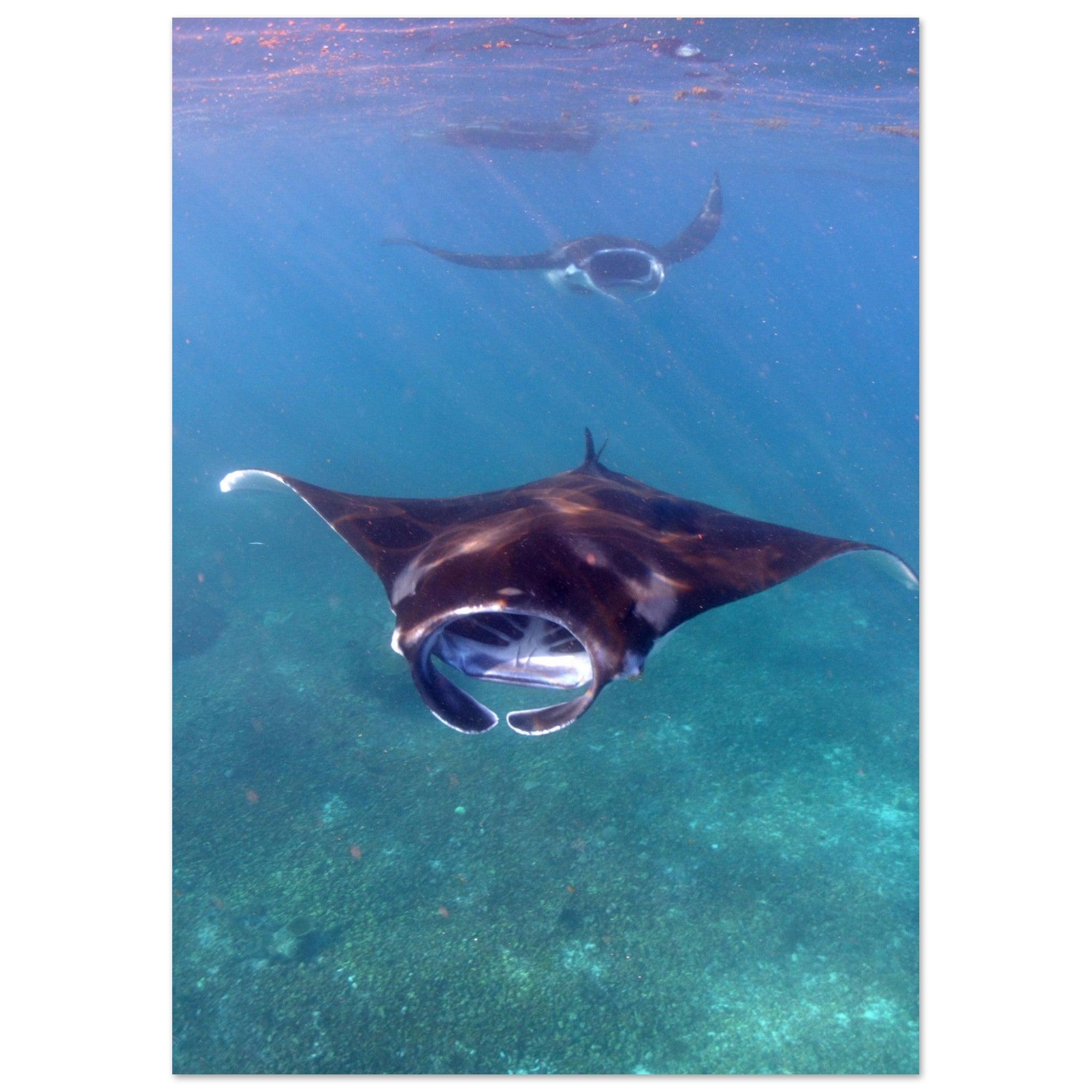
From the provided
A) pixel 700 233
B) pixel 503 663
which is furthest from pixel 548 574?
pixel 700 233

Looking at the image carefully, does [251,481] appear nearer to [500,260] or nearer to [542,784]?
[542,784]

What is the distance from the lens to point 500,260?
16.8m

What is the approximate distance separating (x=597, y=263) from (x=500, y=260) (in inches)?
95.4

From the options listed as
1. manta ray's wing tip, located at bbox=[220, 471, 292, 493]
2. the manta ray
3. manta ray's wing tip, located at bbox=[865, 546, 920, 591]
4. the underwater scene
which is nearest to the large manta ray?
the underwater scene

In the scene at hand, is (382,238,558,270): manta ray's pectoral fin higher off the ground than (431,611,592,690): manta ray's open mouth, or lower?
lower

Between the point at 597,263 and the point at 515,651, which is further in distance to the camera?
the point at 597,263

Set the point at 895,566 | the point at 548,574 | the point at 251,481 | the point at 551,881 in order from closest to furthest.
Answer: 1. the point at 548,574
2. the point at 895,566
3. the point at 251,481
4. the point at 551,881

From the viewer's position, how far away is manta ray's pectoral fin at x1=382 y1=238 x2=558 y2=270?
16.4 m

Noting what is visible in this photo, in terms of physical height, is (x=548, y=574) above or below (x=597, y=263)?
above

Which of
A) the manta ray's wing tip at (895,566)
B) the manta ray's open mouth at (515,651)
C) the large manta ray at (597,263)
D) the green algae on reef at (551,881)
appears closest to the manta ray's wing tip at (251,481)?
the manta ray's open mouth at (515,651)

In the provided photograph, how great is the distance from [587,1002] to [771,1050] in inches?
47.0

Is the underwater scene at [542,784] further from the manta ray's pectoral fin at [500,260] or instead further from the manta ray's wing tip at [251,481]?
the manta ray's pectoral fin at [500,260]

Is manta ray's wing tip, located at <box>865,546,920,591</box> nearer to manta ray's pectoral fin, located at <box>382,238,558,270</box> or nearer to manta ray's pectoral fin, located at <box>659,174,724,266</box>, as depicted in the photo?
manta ray's pectoral fin, located at <box>382,238,558,270</box>

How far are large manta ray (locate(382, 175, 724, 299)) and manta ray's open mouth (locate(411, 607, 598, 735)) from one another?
13860 mm
